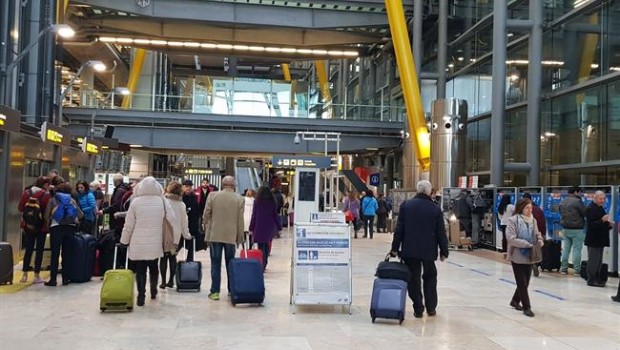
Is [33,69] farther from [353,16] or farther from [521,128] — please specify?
[521,128]

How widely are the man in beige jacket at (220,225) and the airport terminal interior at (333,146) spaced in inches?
11.2

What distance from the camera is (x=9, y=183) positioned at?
40.7ft

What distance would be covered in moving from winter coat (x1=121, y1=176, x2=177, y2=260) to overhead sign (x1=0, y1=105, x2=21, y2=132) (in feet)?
15.2

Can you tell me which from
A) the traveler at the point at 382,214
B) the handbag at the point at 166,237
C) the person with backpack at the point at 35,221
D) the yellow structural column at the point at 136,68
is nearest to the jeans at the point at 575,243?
the handbag at the point at 166,237

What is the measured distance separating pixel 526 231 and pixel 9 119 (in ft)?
30.3

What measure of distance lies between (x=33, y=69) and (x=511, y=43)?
1766 centimetres

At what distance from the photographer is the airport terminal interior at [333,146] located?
757cm

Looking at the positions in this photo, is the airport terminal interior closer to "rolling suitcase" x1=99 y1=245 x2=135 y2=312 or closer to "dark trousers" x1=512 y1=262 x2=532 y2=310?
"rolling suitcase" x1=99 y1=245 x2=135 y2=312

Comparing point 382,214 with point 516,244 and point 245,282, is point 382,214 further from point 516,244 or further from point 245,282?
point 245,282

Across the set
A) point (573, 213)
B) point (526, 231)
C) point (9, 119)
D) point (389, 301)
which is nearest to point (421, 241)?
point (389, 301)

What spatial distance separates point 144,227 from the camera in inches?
321

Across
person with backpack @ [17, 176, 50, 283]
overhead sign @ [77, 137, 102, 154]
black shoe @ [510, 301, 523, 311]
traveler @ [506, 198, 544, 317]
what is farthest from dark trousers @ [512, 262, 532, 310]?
overhead sign @ [77, 137, 102, 154]

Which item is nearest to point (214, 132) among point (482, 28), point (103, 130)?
point (103, 130)

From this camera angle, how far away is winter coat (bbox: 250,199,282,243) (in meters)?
11.0
